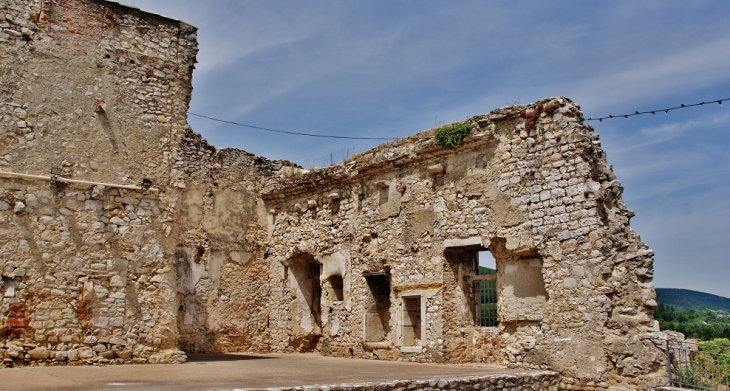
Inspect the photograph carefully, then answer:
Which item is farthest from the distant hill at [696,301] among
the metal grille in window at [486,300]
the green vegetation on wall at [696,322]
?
the metal grille in window at [486,300]

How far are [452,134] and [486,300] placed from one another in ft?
10.8

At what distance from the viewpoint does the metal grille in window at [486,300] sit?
1253 cm

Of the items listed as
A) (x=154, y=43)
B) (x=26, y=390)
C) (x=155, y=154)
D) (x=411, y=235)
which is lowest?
(x=26, y=390)

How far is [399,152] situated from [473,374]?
560 cm

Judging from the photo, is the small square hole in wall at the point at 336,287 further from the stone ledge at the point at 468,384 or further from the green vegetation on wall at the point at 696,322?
the green vegetation on wall at the point at 696,322

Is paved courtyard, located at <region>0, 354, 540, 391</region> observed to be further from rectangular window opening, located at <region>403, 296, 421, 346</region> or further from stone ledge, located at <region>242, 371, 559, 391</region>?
rectangular window opening, located at <region>403, 296, 421, 346</region>

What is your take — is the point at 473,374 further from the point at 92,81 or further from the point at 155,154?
the point at 92,81

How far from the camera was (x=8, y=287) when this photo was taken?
9.75 metres

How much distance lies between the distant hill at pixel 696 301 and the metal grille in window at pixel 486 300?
837 centimetres

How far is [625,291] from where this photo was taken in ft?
33.2

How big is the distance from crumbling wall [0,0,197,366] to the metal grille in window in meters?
5.59

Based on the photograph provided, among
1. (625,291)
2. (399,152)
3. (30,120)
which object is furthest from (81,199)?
(625,291)

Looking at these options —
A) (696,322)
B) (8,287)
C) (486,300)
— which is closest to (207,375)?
(8,287)

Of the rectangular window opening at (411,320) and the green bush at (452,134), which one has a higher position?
the green bush at (452,134)
